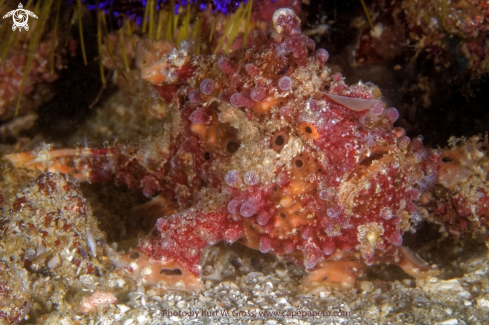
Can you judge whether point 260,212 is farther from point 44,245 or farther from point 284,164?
point 44,245

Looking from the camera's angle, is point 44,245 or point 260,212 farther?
point 260,212

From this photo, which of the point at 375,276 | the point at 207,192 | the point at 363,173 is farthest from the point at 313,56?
the point at 375,276

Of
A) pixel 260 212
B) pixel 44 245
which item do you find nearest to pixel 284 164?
pixel 260 212

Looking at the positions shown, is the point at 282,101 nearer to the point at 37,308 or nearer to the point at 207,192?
the point at 207,192

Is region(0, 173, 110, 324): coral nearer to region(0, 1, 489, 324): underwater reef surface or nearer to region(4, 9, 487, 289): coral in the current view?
region(0, 1, 489, 324): underwater reef surface

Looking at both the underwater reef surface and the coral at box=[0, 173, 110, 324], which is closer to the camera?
the coral at box=[0, 173, 110, 324]

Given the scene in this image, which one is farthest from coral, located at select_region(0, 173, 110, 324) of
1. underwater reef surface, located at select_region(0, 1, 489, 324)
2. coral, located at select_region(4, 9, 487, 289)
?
coral, located at select_region(4, 9, 487, 289)

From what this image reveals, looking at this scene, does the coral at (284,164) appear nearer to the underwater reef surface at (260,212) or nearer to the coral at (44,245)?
the underwater reef surface at (260,212)
